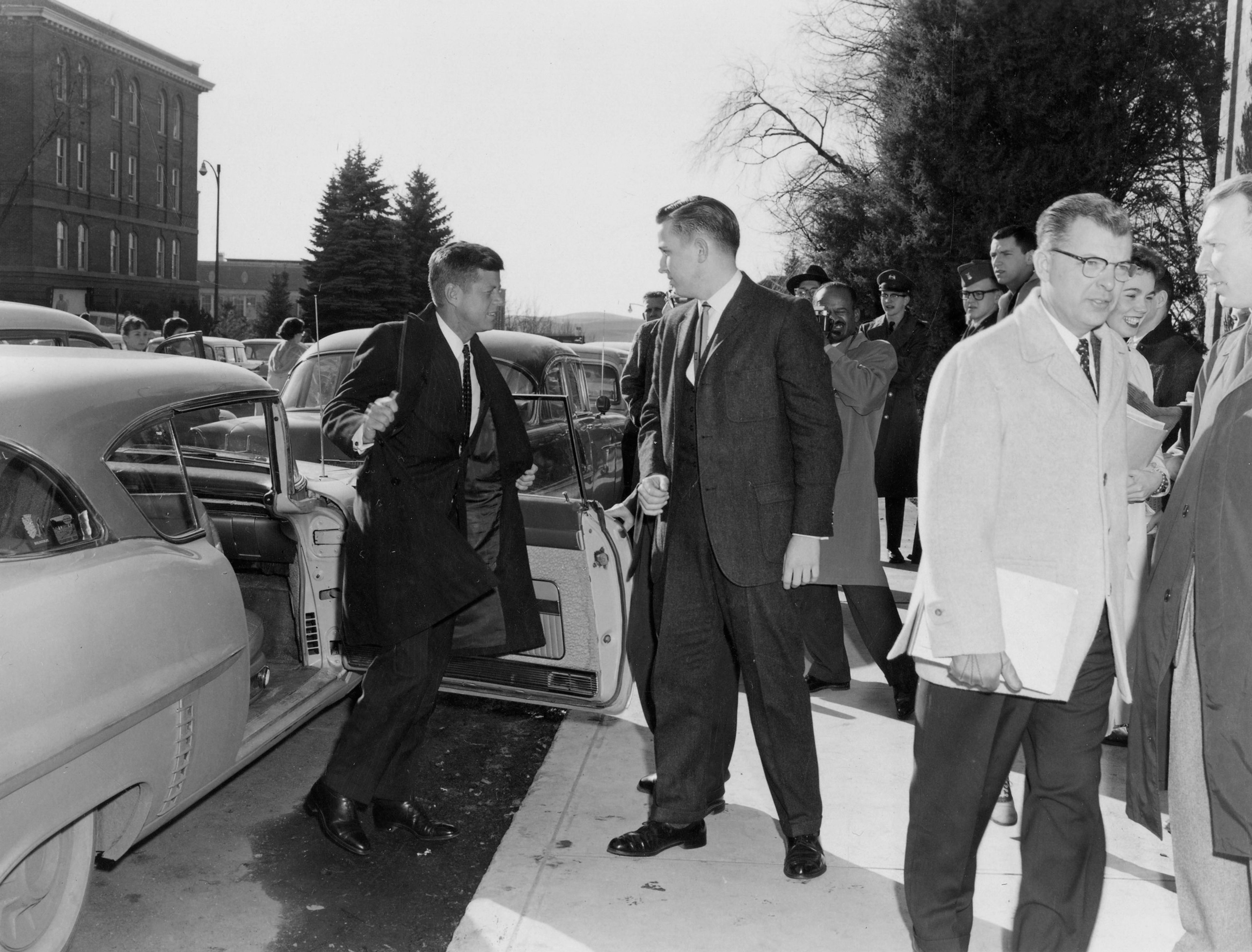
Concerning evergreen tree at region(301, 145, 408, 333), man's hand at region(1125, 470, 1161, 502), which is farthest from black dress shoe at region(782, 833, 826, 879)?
evergreen tree at region(301, 145, 408, 333)

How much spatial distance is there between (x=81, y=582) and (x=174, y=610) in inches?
16.1

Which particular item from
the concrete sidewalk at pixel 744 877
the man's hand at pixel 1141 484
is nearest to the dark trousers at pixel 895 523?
the concrete sidewalk at pixel 744 877

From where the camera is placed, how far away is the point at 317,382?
8.04 metres

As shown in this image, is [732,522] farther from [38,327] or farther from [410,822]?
[38,327]

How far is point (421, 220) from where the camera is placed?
49906mm

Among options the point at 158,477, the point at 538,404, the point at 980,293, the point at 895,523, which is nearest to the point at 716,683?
the point at 158,477

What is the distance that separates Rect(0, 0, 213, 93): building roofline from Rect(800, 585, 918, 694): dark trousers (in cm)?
4674

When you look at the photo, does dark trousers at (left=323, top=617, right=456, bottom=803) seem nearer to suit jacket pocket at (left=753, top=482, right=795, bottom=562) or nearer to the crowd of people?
the crowd of people

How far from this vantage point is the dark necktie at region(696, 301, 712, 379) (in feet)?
13.0

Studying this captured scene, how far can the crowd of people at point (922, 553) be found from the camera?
9.69ft

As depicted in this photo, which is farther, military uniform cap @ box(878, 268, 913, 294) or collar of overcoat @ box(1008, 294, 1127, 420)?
military uniform cap @ box(878, 268, 913, 294)

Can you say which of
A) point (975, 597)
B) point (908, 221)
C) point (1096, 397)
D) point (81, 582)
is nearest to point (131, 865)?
point (81, 582)

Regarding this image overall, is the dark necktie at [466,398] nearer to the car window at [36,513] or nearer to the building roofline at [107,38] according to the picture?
the car window at [36,513]

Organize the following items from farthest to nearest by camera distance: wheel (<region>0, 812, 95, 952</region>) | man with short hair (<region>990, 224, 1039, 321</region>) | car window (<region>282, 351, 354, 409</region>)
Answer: car window (<region>282, 351, 354, 409</region>)
man with short hair (<region>990, 224, 1039, 321</region>)
wheel (<region>0, 812, 95, 952</region>)
